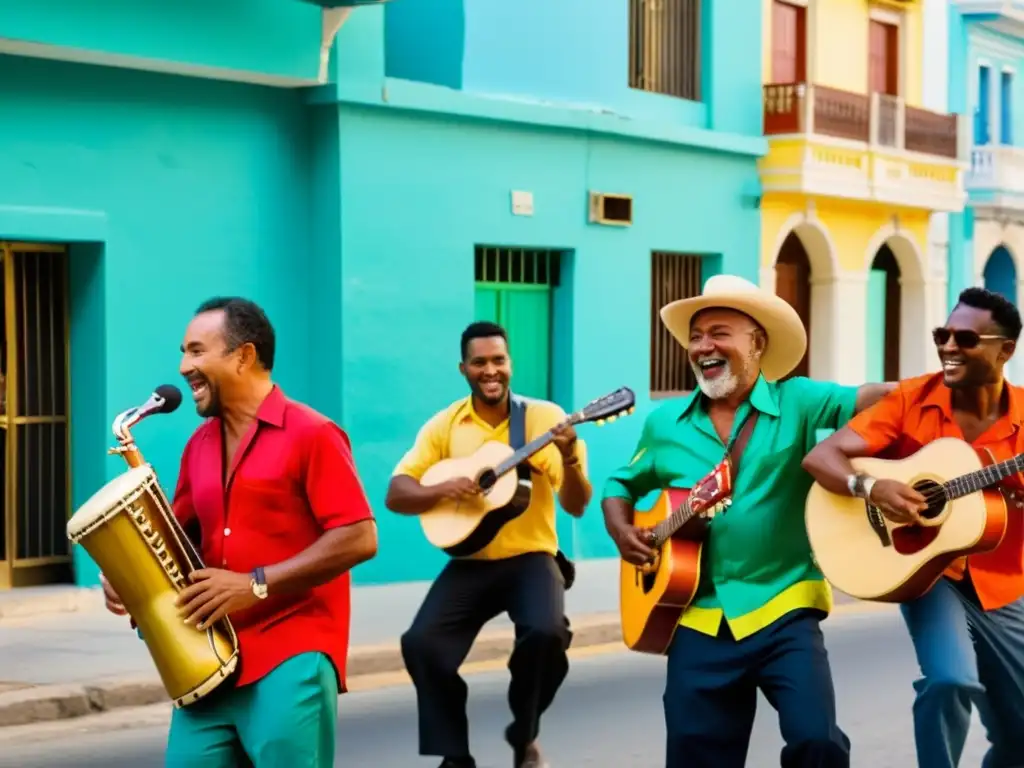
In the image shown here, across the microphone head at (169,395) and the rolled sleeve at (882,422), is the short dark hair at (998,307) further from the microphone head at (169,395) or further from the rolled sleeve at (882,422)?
Answer: the microphone head at (169,395)

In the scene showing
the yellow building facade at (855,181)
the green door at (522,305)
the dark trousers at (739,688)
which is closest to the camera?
the dark trousers at (739,688)

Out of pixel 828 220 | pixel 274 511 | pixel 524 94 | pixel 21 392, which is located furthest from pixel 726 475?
pixel 828 220

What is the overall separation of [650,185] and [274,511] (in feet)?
45.5

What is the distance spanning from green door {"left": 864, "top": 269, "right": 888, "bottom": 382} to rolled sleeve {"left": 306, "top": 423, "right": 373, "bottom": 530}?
66.2ft

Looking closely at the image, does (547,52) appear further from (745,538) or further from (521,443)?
(745,538)

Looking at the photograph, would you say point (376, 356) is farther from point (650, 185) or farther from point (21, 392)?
point (650, 185)

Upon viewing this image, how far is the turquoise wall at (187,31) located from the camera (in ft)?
41.3

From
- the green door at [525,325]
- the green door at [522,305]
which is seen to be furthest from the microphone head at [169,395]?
the green door at [525,325]

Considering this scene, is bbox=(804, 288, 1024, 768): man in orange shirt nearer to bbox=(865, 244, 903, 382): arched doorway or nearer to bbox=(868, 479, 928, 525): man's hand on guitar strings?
bbox=(868, 479, 928, 525): man's hand on guitar strings

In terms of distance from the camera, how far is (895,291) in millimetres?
25656

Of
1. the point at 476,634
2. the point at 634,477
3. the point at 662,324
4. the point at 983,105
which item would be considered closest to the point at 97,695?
the point at 476,634

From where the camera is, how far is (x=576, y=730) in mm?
9344

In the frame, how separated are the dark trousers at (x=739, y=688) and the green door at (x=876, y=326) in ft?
63.4

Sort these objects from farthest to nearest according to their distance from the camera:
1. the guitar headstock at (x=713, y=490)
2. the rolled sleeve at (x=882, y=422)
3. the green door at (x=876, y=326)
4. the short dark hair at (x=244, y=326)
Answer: the green door at (x=876, y=326) → the rolled sleeve at (x=882, y=422) → the guitar headstock at (x=713, y=490) → the short dark hair at (x=244, y=326)
